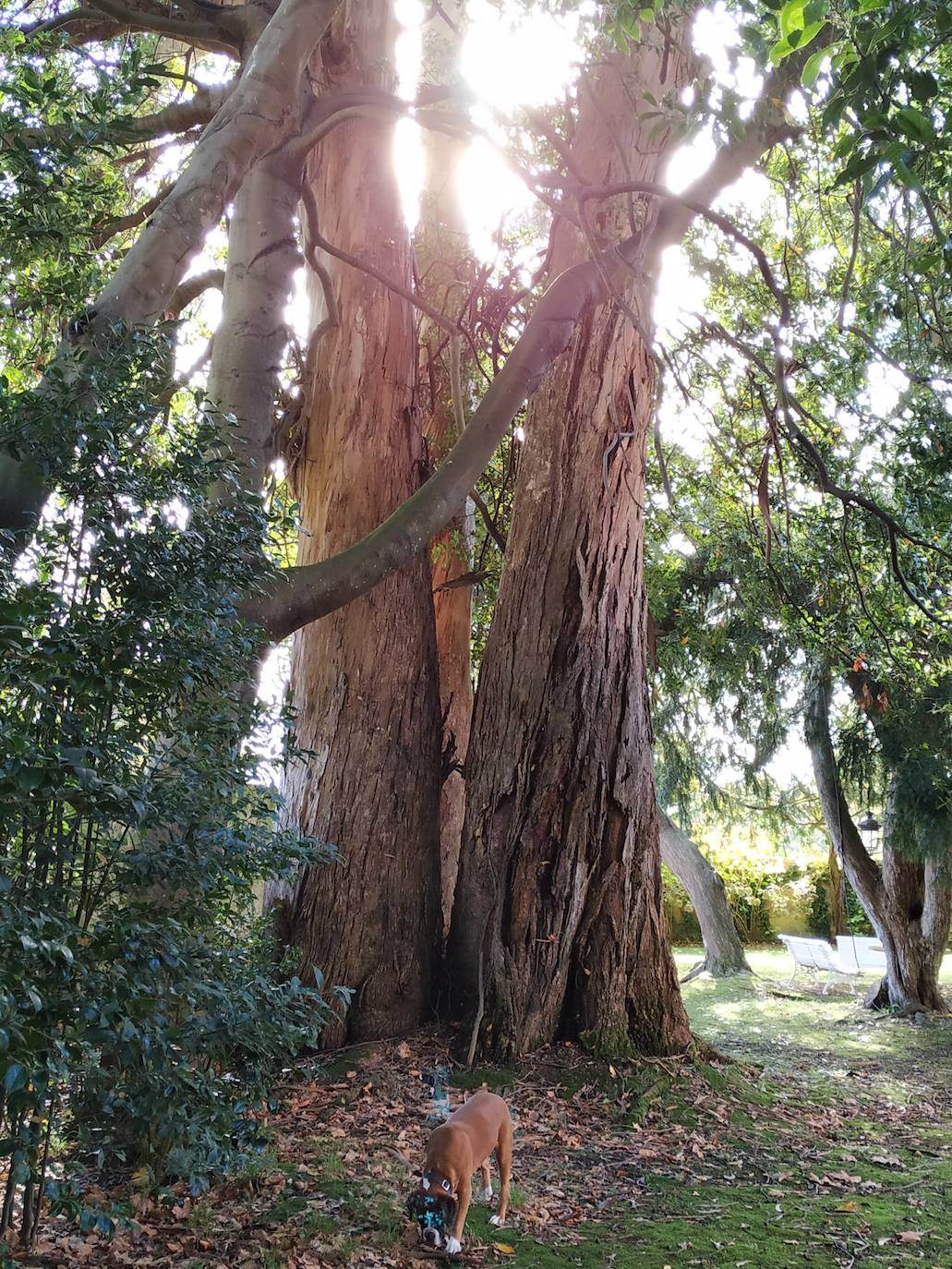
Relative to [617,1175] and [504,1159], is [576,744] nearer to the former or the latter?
[617,1175]

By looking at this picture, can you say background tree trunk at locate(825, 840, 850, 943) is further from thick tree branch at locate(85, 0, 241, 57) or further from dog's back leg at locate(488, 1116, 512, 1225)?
thick tree branch at locate(85, 0, 241, 57)

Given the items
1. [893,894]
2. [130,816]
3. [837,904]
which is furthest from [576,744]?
[837,904]

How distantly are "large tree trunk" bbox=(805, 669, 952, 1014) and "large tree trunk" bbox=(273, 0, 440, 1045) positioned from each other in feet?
21.0

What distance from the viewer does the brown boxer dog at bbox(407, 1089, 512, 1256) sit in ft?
9.93

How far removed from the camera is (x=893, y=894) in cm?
1061

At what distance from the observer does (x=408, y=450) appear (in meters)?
6.56

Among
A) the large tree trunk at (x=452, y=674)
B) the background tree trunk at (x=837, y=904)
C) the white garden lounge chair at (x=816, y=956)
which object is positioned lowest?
the white garden lounge chair at (x=816, y=956)

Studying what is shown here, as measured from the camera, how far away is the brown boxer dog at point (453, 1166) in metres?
3.03

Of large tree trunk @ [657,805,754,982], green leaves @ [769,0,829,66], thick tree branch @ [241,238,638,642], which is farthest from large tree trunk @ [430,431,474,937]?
large tree trunk @ [657,805,754,982]

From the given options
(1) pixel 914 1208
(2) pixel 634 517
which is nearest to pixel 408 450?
(2) pixel 634 517

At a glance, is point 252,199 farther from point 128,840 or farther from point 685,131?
point 128,840

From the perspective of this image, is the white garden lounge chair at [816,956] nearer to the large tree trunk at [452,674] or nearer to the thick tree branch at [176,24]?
the large tree trunk at [452,674]

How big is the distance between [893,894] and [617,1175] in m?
7.38

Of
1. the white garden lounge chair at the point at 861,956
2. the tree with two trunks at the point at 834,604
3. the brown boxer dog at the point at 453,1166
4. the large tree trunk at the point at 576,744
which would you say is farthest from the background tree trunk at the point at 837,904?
the brown boxer dog at the point at 453,1166
